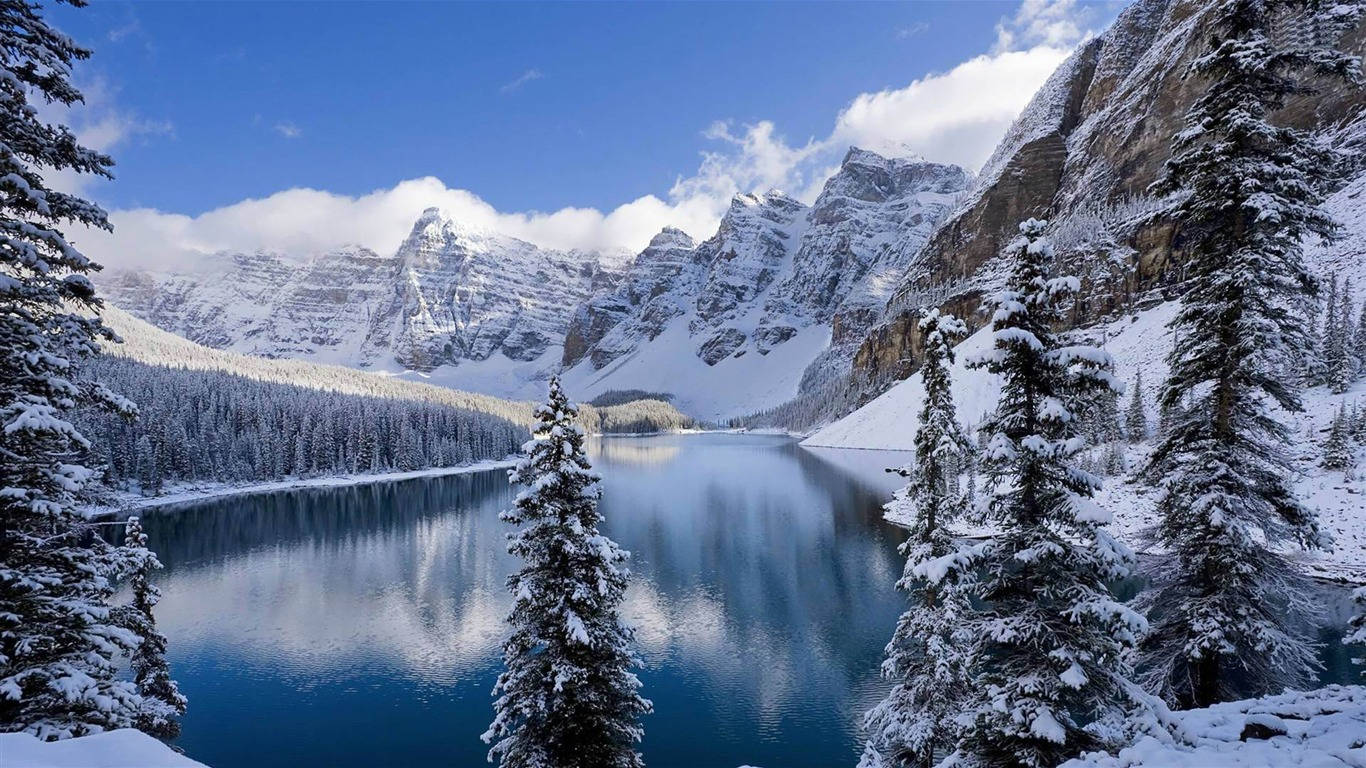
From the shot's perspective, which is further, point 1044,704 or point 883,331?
point 883,331

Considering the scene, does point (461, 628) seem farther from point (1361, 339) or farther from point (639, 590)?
point (1361, 339)

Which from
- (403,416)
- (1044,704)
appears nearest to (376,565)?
(1044,704)

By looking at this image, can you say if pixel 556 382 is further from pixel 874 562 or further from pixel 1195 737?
pixel 874 562

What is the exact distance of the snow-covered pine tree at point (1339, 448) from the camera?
4272 centimetres

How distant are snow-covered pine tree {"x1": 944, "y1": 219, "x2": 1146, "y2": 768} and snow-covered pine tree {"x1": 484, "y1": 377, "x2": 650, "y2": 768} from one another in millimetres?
8299

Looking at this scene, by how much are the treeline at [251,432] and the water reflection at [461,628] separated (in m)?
19.7

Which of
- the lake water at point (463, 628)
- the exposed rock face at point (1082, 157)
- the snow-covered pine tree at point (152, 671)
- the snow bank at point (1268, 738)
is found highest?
the exposed rock face at point (1082, 157)

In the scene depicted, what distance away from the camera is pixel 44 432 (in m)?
9.77

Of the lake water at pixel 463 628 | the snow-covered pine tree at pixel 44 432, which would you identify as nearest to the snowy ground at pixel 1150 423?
the lake water at pixel 463 628

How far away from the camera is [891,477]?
9581cm

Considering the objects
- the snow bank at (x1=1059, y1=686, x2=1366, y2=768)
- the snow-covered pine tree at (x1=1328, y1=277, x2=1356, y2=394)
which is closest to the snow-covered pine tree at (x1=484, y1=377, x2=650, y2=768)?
the snow bank at (x1=1059, y1=686, x2=1366, y2=768)

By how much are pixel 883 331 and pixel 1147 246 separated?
76.8 metres

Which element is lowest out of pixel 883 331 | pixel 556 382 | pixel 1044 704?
pixel 1044 704

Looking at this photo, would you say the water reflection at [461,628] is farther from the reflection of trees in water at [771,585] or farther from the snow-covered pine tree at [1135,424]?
the snow-covered pine tree at [1135,424]
